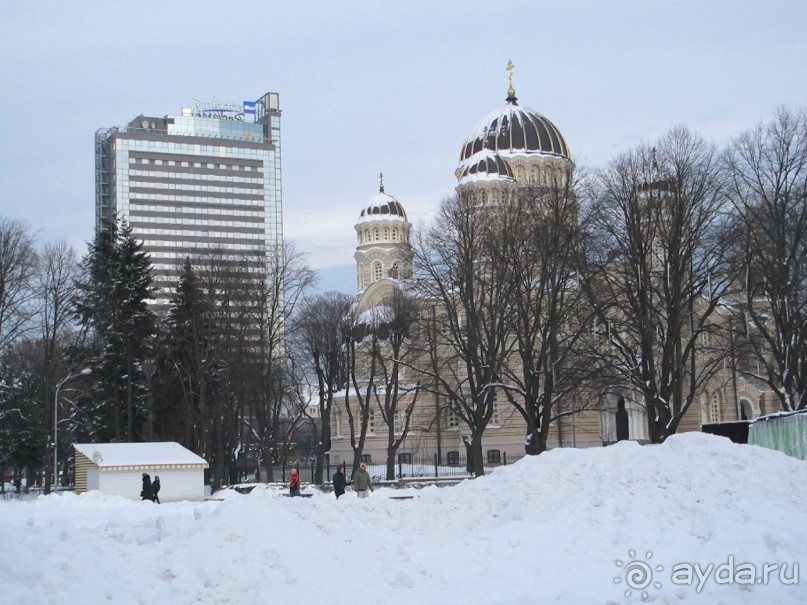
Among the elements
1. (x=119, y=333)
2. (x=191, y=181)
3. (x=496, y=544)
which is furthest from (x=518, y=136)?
(x=191, y=181)

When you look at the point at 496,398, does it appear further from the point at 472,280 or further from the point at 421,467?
the point at 472,280

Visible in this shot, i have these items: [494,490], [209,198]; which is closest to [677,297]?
[494,490]

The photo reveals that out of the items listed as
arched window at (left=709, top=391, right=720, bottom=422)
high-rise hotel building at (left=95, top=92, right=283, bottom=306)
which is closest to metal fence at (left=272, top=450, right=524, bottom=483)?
arched window at (left=709, top=391, right=720, bottom=422)

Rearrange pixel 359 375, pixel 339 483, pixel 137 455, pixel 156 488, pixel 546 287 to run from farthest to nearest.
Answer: pixel 359 375 → pixel 546 287 → pixel 137 455 → pixel 156 488 → pixel 339 483

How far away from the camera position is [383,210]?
79.8m

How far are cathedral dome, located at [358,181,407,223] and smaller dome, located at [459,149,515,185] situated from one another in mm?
13547

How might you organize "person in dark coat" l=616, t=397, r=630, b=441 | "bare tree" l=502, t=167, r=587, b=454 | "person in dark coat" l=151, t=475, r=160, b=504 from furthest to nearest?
"person in dark coat" l=616, t=397, r=630, b=441 → "bare tree" l=502, t=167, r=587, b=454 → "person in dark coat" l=151, t=475, r=160, b=504

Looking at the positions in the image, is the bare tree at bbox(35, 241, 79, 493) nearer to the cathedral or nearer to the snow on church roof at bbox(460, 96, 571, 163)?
the cathedral

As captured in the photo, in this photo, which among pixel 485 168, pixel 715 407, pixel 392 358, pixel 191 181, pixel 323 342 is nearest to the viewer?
pixel 392 358

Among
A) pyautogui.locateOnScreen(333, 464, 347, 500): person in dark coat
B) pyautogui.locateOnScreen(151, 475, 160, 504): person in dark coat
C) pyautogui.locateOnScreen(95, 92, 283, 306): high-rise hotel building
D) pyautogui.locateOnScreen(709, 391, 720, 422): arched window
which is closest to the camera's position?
pyautogui.locateOnScreen(333, 464, 347, 500): person in dark coat

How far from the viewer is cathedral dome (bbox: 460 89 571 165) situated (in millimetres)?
69938

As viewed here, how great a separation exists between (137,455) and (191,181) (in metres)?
109

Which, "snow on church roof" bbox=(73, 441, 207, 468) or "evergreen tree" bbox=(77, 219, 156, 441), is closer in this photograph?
"snow on church roof" bbox=(73, 441, 207, 468)

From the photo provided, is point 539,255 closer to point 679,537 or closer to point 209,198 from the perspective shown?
point 679,537
